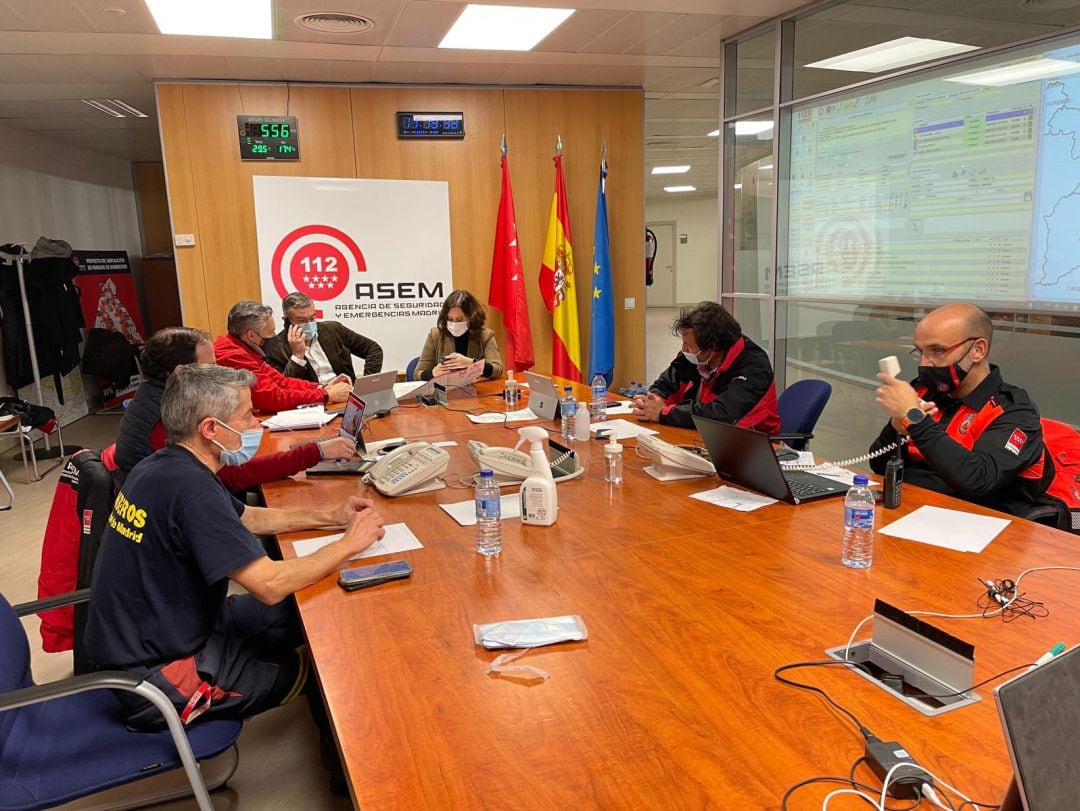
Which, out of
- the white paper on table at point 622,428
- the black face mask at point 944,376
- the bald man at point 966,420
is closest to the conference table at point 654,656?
the bald man at point 966,420

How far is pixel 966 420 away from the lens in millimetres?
2480

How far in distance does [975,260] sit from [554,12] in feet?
9.14

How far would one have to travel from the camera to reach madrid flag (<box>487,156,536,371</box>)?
6.20m

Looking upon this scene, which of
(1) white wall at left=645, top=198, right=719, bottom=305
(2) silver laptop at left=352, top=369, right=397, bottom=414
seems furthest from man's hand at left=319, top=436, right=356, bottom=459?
(1) white wall at left=645, top=198, right=719, bottom=305

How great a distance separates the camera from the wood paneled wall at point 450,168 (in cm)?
563

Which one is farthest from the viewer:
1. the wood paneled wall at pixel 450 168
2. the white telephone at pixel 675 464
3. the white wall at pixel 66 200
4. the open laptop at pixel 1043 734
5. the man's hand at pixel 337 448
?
the white wall at pixel 66 200

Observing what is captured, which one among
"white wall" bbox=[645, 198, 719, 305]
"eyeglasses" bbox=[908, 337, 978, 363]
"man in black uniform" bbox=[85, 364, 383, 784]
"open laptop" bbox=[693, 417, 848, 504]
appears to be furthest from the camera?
"white wall" bbox=[645, 198, 719, 305]

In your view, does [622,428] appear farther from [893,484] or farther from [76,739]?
[76,739]

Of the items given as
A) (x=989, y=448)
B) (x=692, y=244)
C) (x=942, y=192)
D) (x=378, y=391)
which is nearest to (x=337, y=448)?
(x=378, y=391)

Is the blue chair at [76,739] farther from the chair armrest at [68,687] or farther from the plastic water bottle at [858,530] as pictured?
the plastic water bottle at [858,530]

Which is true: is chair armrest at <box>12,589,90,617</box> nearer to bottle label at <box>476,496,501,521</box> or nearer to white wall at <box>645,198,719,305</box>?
bottle label at <box>476,496,501,521</box>

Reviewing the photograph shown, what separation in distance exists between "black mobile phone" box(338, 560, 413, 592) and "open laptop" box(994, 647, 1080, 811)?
4.43 ft

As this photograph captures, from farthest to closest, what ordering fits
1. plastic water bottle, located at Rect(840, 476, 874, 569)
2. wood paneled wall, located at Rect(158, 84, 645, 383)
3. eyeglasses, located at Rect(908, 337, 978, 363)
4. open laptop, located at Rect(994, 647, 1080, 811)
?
wood paneled wall, located at Rect(158, 84, 645, 383)
eyeglasses, located at Rect(908, 337, 978, 363)
plastic water bottle, located at Rect(840, 476, 874, 569)
open laptop, located at Rect(994, 647, 1080, 811)

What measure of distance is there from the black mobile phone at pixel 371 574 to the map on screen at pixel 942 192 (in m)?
3.23
